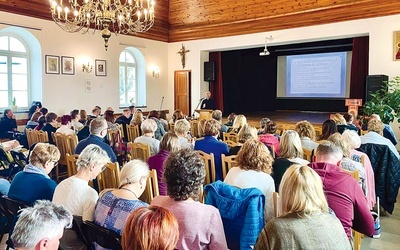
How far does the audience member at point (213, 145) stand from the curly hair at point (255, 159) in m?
1.19

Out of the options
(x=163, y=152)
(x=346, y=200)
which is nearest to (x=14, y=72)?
(x=163, y=152)

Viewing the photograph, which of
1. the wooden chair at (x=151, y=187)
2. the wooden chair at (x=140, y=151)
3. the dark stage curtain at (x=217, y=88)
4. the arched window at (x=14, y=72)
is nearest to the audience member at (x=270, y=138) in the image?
the wooden chair at (x=140, y=151)

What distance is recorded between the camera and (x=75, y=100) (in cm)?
1035

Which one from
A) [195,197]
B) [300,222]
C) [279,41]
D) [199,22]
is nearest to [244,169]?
[195,197]

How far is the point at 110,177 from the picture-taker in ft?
10.6

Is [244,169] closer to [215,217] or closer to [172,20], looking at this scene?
[215,217]

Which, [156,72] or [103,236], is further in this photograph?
[156,72]

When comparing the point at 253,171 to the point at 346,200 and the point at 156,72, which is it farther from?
the point at 156,72

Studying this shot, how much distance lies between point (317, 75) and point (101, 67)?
8.22 m

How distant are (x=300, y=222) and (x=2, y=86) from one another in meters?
9.52

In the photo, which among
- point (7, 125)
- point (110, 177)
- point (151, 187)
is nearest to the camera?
point (151, 187)

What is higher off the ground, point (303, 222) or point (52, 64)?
point (52, 64)

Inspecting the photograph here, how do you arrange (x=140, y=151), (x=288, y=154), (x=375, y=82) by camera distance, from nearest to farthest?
(x=288, y=154)
(x=140, y=151)
(x=375, y=82)

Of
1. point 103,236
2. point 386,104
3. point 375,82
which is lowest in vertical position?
point 103,236
